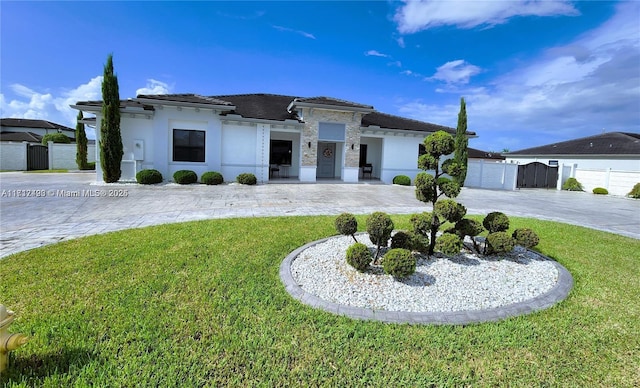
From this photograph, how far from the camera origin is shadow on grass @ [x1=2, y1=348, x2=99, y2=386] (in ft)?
7.02

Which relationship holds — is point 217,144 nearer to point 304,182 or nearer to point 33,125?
point 304,182

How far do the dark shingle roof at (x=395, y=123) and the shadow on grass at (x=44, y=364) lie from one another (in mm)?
17788

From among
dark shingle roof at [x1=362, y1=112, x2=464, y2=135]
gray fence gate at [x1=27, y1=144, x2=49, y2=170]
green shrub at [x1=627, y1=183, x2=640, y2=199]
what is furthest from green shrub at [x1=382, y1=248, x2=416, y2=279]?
gray fence gate at [x1=27, y1=144, x2=49, y2=170]

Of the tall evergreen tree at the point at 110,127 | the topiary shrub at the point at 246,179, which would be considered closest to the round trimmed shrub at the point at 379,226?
the topiary shrub at the point at 246,179

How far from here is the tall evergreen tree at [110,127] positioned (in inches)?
537

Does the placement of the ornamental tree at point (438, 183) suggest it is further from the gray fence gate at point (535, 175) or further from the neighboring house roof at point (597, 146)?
the neighboring house roof at point (597, 146)

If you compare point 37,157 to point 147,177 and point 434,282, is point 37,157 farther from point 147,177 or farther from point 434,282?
point 434,282

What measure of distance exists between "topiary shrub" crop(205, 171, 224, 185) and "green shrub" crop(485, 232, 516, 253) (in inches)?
505

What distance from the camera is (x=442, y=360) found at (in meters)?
2.49

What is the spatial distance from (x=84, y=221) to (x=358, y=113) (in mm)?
14332

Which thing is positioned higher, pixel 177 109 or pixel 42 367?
pixel 177 109

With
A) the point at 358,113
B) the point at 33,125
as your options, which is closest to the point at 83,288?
the point at 358,113

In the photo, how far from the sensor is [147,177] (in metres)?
13.9

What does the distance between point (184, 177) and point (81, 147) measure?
14.3 meters
